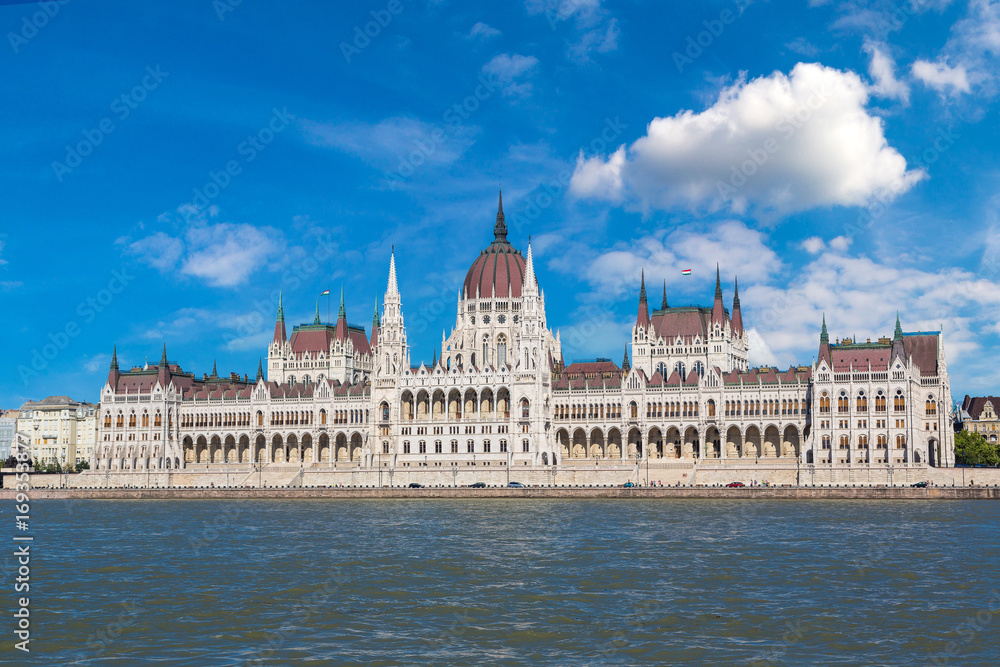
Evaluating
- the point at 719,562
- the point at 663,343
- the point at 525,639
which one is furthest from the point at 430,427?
the point at 525,639

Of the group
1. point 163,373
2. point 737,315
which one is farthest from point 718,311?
point 163,373

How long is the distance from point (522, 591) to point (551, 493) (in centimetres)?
5933

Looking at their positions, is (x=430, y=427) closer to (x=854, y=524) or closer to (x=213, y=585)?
(x=854, y=524)

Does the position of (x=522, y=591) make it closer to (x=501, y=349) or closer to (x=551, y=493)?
(x=551, y=493)

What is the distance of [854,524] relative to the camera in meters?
65.8

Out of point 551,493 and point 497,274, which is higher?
point 497,274

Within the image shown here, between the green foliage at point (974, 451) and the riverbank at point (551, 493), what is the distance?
2405 cm

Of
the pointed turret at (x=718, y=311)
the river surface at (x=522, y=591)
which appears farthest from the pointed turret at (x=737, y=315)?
the river surface at (x=522, y=591)

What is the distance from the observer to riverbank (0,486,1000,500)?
90.2 meters

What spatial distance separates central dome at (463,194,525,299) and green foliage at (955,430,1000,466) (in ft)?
175

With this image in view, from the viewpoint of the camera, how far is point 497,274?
13838 cm

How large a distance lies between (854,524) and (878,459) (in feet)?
150

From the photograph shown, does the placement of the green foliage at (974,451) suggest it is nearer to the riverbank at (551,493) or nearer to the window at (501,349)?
the riverbank at (551,493)

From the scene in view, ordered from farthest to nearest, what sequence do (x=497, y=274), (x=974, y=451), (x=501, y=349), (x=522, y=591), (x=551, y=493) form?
(x=497, y=274) → (x=501, y=349) → (x=974, y=451) → (x=551, y=493) → (x=522, y=591)
